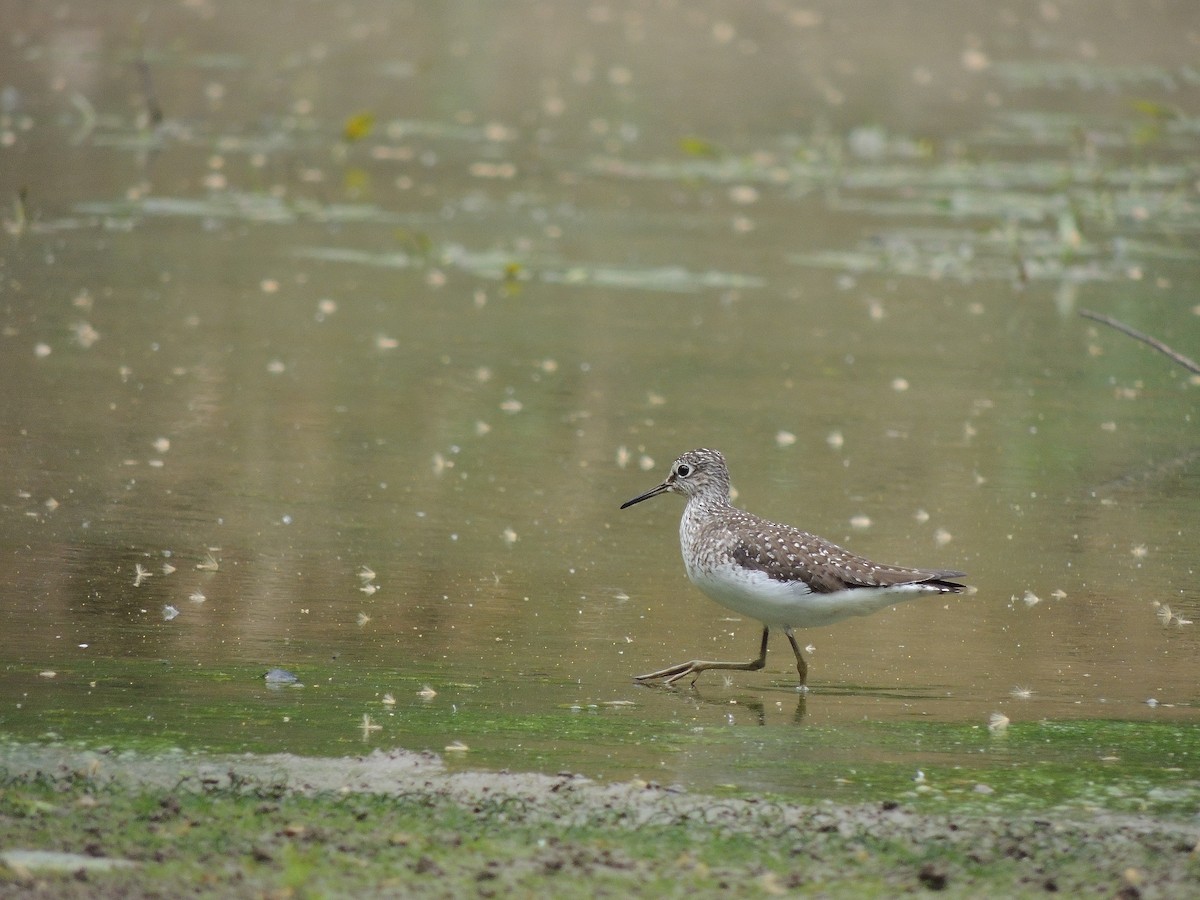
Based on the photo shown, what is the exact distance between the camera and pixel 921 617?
27.4ft

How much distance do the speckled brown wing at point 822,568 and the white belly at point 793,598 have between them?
2cm

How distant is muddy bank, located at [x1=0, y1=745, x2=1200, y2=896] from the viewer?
508 cm

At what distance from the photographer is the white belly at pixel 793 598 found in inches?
280

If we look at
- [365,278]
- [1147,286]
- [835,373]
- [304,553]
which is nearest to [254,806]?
[304,553]

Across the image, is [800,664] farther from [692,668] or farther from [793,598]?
[692,668]

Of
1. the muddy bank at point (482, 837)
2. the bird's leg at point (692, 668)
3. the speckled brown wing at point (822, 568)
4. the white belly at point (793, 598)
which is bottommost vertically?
the muddy bank at point (482, 837)

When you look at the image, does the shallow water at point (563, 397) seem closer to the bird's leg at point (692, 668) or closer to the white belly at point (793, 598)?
the bird's leg at point (692, 668)

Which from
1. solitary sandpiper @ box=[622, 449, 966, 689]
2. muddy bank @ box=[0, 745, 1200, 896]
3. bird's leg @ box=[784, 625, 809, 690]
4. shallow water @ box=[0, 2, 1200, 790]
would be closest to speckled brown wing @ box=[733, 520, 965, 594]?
solitary sandpiper @ box=[622, 449, 966, 689]

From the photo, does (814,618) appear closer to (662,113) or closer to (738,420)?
(738,420)

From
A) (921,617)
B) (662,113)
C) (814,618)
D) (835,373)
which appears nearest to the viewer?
(814,618)

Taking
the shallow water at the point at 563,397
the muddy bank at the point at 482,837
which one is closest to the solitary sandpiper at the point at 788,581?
the shallow water at the point at 563,397

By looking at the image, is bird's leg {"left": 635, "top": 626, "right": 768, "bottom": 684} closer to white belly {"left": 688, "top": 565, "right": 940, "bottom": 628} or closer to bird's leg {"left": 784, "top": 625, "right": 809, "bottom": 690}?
bird's leg {"left": 784, "top": 625, "right": 809, "bottom": 690}

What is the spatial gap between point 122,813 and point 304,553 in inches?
129

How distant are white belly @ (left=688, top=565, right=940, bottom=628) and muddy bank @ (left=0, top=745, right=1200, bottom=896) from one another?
4.69 feet
